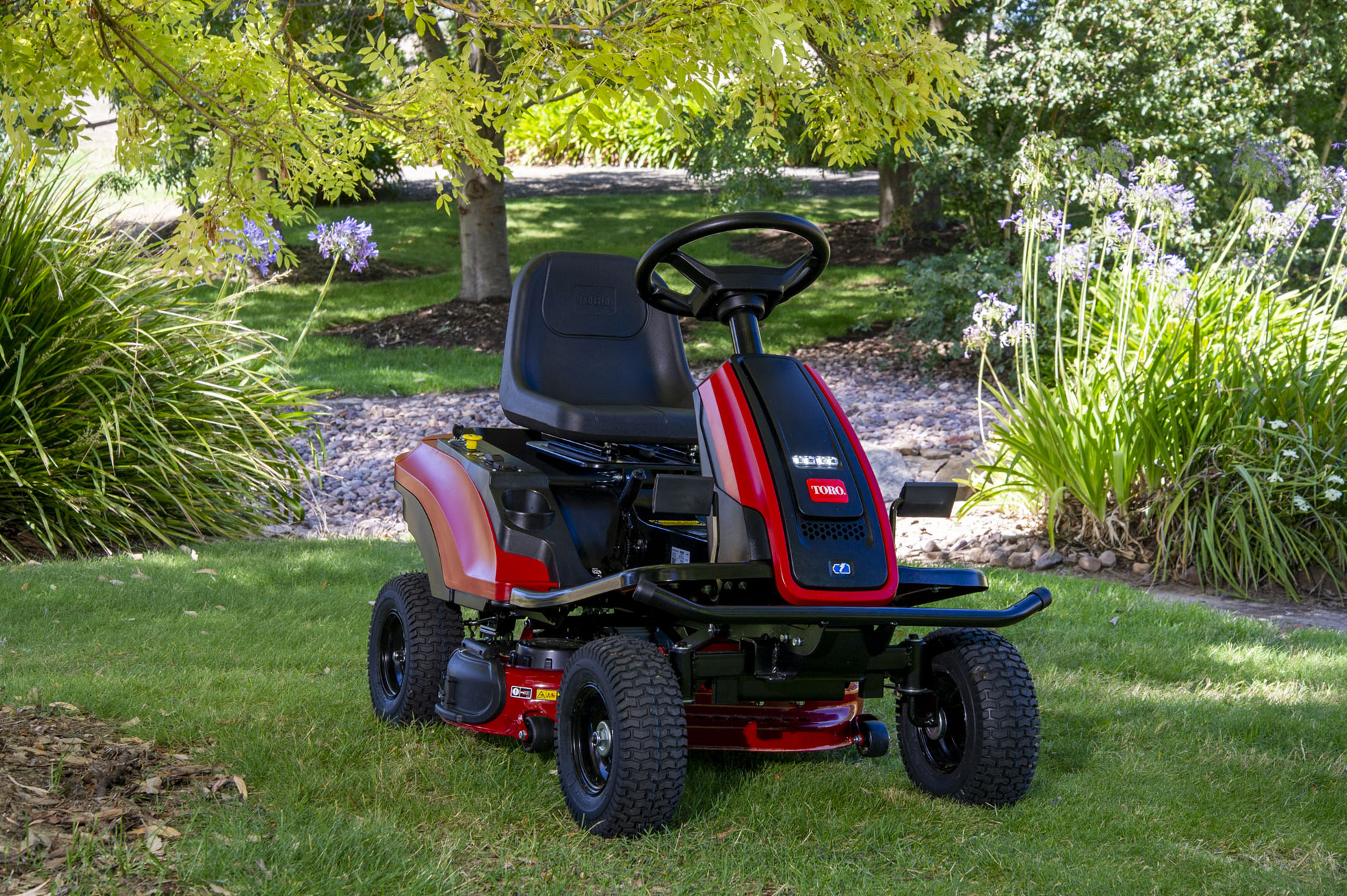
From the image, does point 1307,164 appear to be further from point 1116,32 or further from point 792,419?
point 792,419

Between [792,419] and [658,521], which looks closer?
[792,419]

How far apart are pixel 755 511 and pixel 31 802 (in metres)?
1.75

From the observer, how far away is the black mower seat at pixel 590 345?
3.68 m

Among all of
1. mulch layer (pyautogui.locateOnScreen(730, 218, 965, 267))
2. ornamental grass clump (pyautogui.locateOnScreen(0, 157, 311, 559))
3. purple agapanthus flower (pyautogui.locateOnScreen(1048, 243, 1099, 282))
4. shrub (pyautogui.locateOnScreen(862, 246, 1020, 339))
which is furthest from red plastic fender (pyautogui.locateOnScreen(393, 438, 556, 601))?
mulch layer (pyautogui.locateOnScreen(730, 218, 965, 267))

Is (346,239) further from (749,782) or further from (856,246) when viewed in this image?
(856,246)

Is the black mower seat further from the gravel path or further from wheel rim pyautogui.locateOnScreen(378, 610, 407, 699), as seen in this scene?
the gravel path

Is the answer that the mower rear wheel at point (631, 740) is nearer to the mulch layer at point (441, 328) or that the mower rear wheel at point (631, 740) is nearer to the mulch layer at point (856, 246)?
the mulch layer at point (441, 328)

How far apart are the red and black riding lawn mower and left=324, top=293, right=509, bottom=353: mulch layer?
7.61m

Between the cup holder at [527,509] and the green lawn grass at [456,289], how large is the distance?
15.6ft

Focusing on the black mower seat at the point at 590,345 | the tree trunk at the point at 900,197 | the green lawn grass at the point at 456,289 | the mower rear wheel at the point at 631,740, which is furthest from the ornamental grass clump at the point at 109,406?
the tree trunk at the point at 900,197

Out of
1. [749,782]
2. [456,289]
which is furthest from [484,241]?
[749,782]

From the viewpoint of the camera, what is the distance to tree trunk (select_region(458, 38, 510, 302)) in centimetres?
1219

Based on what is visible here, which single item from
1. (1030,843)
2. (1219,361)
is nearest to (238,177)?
(1030,843)

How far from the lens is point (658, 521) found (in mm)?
3324
